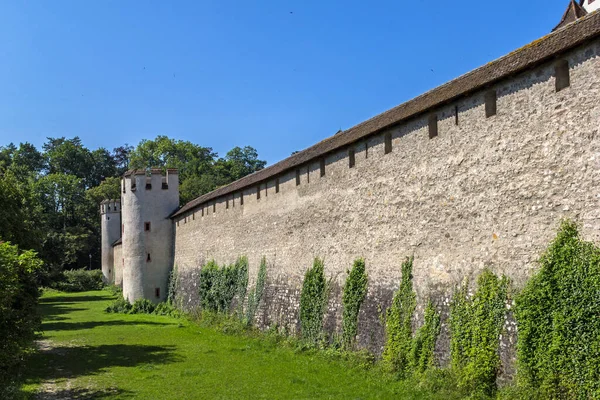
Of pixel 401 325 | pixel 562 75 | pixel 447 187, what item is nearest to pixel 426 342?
pixel 401 325

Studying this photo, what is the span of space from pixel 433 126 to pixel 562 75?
3.08 m

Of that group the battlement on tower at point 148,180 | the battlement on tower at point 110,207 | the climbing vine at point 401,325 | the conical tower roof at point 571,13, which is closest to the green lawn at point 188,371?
the climbing vine at point 401,325

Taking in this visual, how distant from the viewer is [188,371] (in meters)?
13.0

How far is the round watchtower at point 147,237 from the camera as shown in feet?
98.5

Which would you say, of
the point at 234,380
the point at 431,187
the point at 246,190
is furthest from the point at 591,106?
the point at 246,190

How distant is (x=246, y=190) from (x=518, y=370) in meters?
13.5

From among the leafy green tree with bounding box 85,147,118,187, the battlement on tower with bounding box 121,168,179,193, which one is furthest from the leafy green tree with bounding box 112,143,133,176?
the battlement on tower with bounding box 121,168,179,193

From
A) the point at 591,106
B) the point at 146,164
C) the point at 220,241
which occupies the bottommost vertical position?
the point at 220,241

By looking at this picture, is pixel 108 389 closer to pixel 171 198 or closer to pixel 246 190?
pixel 246 190

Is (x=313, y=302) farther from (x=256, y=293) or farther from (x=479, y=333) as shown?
(x=479, y=333)

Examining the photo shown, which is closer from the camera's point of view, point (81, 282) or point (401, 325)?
point (401, 325)

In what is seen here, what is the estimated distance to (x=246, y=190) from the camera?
66.6 ft

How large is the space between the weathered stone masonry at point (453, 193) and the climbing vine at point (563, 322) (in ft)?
1.13

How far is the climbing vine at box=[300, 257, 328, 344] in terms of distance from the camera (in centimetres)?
1455
